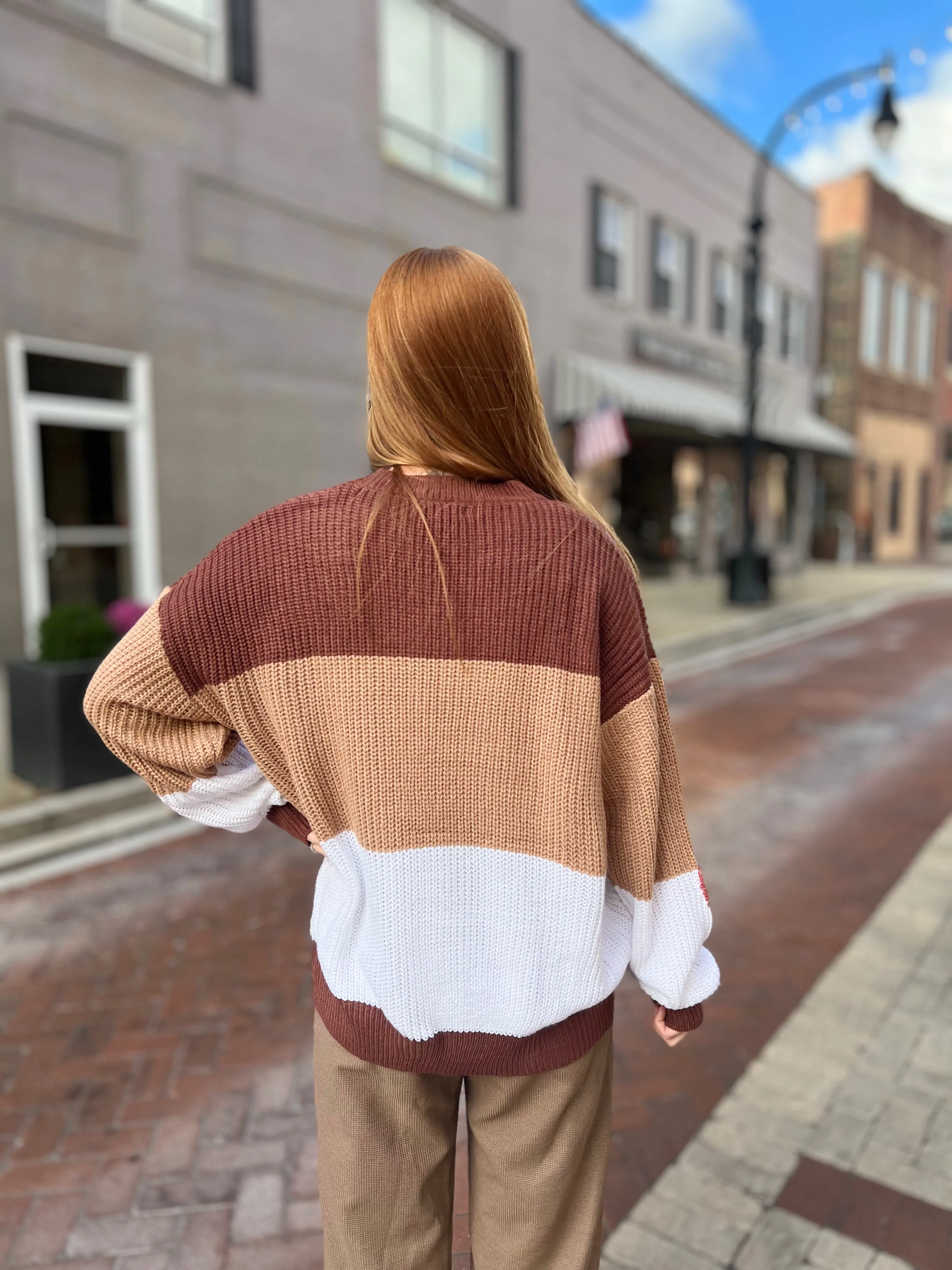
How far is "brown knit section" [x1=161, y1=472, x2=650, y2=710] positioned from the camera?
1133 millimetres

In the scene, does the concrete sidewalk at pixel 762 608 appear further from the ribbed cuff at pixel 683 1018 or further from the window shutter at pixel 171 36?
the ribbed cuff at pixel 683 1018

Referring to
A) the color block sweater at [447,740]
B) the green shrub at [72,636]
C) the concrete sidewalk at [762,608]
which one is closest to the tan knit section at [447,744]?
the color block sweater at [447,740]

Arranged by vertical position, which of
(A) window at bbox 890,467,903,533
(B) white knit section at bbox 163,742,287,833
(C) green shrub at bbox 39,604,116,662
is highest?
(A) window at bbox 890,467,903,533

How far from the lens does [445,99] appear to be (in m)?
11.6

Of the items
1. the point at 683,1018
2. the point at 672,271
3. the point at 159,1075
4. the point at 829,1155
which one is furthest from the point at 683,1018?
the point at 672,271

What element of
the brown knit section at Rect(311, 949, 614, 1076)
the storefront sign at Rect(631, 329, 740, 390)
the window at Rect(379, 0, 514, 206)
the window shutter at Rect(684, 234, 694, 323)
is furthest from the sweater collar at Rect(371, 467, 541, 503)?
the window shutter at Rect(684, 234, 694, 323)

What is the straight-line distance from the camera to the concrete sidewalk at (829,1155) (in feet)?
7.02

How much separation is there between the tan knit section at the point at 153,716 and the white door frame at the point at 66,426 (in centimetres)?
649

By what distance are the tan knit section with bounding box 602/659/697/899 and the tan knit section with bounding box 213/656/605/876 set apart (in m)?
0.05

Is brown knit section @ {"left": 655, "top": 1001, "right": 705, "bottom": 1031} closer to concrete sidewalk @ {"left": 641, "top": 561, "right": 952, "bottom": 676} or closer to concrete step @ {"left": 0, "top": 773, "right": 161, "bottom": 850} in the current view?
concrete step @ {"left": 0, "top": 773, "right": 161, "bottom": 850}

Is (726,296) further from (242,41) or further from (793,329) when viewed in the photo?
(242,41)

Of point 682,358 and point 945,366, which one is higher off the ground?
point 945,366

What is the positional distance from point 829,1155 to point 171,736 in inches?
85.2

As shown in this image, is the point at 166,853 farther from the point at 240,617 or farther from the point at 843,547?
the point at 843,547
